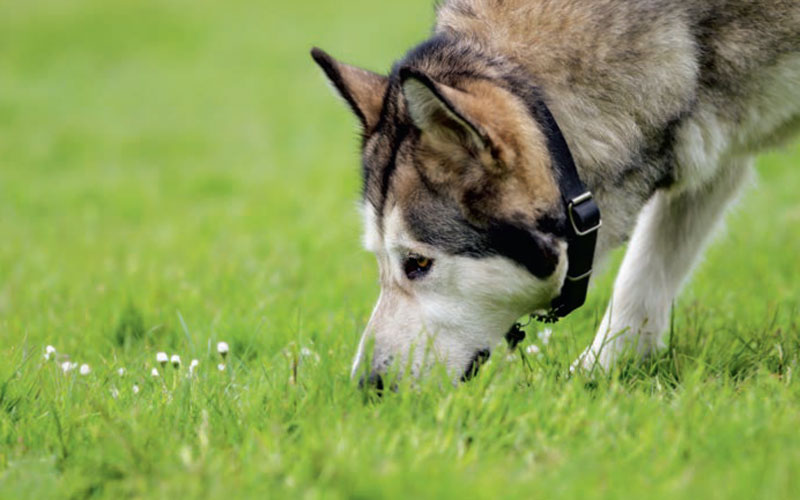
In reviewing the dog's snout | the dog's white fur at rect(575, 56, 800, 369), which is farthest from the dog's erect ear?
the dog's white fur at rect(575, 56, 800, 369)

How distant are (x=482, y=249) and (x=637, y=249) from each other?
1407 millimetres

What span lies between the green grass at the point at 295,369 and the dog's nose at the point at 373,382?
0.07 metres

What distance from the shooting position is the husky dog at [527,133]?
10.4 ft

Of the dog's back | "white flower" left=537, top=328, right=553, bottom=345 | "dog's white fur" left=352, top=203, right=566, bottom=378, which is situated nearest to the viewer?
"dog's white fur" left=352, top=203, right=566, bottom=378

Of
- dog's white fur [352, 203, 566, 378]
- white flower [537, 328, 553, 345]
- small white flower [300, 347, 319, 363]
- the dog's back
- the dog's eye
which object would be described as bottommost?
white flower [537, 328, 553, 345]

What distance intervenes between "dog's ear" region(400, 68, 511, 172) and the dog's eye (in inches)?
16.0

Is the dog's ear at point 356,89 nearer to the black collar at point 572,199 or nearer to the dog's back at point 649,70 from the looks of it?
the dog's back at point 649,70

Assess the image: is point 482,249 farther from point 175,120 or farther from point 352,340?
point 175,120

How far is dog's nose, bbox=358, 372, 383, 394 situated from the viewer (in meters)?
3.19

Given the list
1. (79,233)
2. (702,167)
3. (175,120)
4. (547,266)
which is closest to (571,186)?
(547,266)

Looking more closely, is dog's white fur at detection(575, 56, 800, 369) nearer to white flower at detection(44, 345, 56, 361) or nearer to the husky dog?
the husky dog

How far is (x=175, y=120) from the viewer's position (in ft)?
42.0

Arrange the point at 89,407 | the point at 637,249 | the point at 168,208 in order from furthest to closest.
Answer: the point at 168,208 → the point at 637,249 → the point at 89,407

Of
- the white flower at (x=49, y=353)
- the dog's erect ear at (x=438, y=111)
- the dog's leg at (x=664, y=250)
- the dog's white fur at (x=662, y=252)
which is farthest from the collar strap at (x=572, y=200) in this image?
the white flower at (x=49, y=353)
